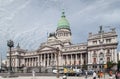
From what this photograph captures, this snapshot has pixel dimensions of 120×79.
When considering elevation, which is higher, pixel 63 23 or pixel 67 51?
pixel 63 23

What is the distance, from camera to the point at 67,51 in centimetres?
13912

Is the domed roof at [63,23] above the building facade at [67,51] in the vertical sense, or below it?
above

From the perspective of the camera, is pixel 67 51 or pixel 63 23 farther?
pixel 63 23

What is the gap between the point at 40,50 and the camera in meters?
150

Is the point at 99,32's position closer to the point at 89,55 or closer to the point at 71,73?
the point at 89,55

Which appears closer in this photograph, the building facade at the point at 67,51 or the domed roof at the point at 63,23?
the building facade at the point at 67,51

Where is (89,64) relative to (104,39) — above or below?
below

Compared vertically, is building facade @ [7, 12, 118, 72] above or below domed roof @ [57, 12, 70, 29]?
below

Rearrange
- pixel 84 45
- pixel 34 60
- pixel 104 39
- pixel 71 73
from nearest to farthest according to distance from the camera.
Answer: pixel 71 73, pixel 104 39, pixel 84 45, pixel 34 60

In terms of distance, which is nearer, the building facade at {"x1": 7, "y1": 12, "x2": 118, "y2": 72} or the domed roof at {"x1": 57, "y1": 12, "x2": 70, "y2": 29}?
the building facade at {"x1": 7, "y1": 12, "x2": 118, "y2": 72}

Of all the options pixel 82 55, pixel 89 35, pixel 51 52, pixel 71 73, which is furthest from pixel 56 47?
pixel 71 73

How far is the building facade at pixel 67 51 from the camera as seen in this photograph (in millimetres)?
117938

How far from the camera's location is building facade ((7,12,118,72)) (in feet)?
387

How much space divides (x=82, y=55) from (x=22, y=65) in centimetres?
4666
